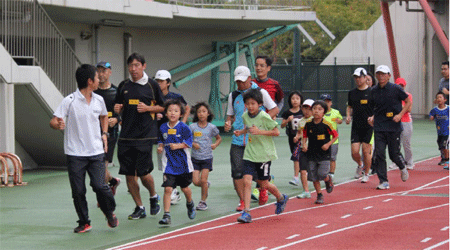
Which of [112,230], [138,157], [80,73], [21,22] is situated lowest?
[112,230]

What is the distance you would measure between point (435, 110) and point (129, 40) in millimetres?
11973

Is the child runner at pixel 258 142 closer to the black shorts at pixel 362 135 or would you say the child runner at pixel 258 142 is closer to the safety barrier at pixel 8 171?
the black shorts at pixel 362 135

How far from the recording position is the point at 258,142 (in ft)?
37.8

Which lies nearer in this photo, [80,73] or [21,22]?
[80,73]

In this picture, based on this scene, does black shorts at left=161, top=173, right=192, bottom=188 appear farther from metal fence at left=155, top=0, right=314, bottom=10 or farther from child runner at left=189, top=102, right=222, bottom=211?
metal fence at left=155, top=0, right=314, bottom=10

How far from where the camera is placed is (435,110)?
18.8m

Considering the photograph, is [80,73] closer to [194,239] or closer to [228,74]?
[194,239]

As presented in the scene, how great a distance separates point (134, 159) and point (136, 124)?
1.47ft

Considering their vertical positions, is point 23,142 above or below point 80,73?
below

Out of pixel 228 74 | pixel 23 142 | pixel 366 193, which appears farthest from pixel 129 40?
pixel 366 193

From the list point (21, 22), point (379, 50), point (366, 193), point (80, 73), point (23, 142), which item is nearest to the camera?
point (80, 73)

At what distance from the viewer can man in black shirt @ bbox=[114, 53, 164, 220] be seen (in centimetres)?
1138

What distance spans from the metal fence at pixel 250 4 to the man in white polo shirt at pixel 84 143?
16.3m

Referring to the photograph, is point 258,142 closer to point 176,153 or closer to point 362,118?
point 176,153
